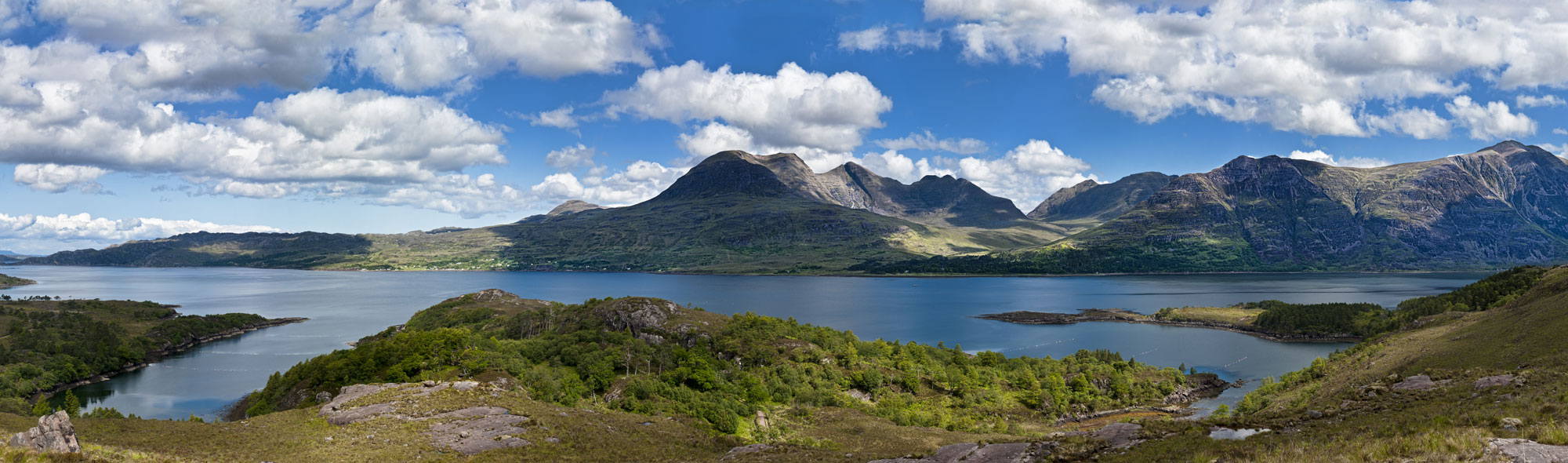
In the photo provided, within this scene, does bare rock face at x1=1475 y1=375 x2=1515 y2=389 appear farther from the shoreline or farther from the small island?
the shoreline

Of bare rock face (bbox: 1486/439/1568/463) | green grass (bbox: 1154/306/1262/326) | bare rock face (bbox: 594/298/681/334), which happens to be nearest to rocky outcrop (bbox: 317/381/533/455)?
bare rock face (bbox: 594/298/681/334)

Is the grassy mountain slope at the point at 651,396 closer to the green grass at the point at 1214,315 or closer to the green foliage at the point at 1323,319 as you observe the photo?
the green foliage at the point at 1323,319

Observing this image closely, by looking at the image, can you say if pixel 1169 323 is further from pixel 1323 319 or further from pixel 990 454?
pixel 990 454

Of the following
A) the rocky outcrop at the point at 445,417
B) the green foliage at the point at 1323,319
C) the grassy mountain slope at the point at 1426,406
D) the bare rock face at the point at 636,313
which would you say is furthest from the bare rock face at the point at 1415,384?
the green foliage at the point at 1323,319

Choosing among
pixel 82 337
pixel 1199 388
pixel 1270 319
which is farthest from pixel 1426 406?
pixel 82 337

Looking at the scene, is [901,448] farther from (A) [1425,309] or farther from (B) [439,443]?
(A) [1425,309]

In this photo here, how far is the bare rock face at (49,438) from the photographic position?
26.3 meters

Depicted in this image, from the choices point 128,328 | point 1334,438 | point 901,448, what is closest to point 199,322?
point 128,328

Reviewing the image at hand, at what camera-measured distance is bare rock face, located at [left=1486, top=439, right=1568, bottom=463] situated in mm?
18477

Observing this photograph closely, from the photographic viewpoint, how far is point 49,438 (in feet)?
86.5

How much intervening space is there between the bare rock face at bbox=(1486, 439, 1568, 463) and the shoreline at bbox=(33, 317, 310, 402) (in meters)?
141

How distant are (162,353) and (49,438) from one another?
14827 cm

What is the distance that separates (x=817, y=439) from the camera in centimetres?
4828

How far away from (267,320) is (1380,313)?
26896 cm
